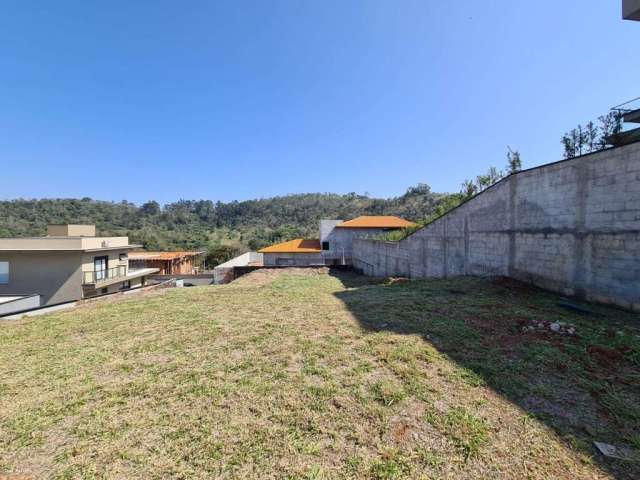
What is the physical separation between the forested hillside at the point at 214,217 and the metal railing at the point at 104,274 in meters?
15.4

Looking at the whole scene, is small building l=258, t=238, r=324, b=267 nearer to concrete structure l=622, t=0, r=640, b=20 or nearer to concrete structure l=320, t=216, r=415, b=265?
concrete structure l=320, t=216, r=415, b=265

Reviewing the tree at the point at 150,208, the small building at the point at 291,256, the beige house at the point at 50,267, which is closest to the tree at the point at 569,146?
the small building at the point at 291,256

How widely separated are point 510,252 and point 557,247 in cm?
129

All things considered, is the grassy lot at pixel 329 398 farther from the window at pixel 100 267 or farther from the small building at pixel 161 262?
the small building at pixel 161 262

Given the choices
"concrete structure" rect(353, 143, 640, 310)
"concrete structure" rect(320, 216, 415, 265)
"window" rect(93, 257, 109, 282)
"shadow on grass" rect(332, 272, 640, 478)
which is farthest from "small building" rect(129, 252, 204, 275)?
"concrete structure" rect(353, 143, 640, 310)

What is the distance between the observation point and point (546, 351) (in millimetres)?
3168

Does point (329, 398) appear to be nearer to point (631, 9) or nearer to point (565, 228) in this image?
point (565, 228)

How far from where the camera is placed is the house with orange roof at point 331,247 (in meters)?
22.4

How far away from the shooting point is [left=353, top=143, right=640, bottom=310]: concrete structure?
4301 mm

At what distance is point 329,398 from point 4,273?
21134mm

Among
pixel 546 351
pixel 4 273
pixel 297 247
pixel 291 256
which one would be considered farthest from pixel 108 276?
pixel 546 351

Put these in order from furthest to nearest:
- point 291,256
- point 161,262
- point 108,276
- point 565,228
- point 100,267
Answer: point 161,262, point 291,256, point 108,276, point 100,267, point 565,228

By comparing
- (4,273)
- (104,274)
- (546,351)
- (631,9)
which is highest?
(631,9)

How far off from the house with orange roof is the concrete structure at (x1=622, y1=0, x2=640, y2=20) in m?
15.8
